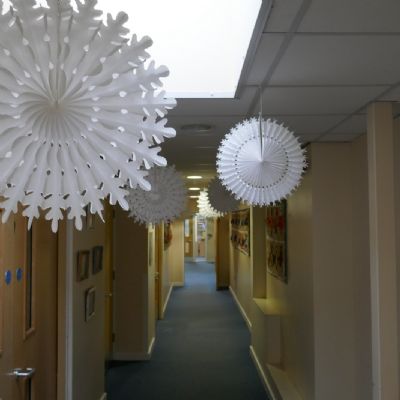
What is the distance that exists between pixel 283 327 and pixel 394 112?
10.1 feet

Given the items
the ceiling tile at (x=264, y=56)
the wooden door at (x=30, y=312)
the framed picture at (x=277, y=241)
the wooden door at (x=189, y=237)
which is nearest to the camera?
the ceiling tile at (x=264, y=56)

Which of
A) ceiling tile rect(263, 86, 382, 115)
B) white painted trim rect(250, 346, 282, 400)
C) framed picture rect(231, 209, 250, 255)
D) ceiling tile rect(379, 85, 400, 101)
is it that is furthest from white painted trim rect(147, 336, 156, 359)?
ceiling tile rect(379, 85, 400, 101)

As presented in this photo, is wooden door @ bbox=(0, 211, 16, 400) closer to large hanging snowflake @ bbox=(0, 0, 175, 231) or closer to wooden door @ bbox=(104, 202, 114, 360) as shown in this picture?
large hanging snowflake @ bbox=(0, 0, 175, 231)

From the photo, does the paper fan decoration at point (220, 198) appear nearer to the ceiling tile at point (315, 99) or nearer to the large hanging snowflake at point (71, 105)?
the ceiling tile at point (315, 99)

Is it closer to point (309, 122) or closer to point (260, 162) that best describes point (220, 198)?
point (309, 122)

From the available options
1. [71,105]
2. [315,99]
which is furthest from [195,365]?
[71,105]

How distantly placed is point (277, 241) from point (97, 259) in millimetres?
2231

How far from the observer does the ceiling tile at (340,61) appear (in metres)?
1.64

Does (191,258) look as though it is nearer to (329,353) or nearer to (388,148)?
(329,353)

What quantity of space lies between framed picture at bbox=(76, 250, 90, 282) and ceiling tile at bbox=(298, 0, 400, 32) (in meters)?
2.59

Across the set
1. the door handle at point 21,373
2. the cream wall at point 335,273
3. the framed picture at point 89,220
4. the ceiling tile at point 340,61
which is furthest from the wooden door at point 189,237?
the ceiling tile at point 340,61

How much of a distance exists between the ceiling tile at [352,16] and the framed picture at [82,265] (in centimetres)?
259

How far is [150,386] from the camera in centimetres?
517

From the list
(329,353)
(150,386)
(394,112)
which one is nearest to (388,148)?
(394,112)
